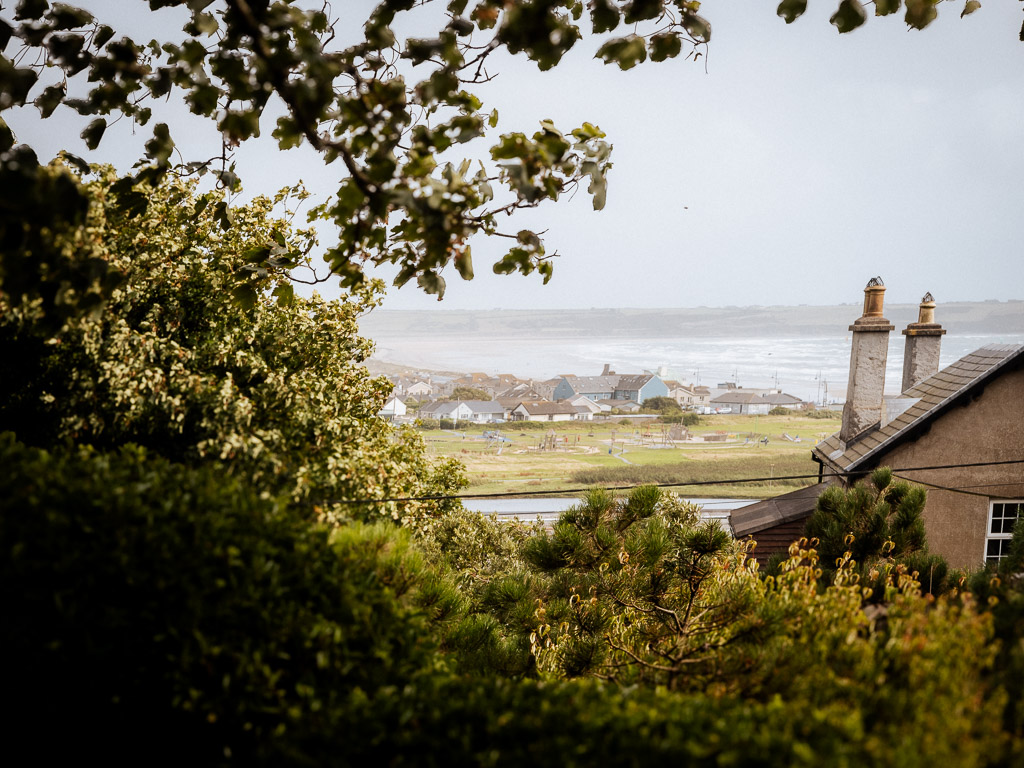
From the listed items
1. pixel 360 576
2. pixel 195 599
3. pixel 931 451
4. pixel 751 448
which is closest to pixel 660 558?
pixel 360 576

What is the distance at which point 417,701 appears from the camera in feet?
6.75

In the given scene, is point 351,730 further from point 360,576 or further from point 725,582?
point 725,582

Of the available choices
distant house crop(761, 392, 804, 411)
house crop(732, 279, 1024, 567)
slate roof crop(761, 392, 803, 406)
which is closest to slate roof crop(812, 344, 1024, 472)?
house crop(732, 279, 1024, 567)

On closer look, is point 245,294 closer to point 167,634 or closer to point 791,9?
point 167,634

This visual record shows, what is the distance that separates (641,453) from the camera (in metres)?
38.6

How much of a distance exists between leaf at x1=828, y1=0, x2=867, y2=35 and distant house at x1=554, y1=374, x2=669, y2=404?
42.0 meters

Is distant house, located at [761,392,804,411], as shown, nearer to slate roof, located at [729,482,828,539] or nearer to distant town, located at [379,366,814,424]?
distant town, located at [379,366,814,424]

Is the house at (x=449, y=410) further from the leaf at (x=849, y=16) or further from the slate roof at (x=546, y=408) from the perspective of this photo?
the leaf at (x=849, y=16)

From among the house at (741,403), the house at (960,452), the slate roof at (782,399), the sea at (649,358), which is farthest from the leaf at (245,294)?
the slate roof at (782,399)

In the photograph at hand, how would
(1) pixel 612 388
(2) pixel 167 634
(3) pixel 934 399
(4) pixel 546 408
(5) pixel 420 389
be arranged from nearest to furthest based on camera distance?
(2) pixel 167 634 → (3) pixel 934 399 → (5) pixel 420 389 → (4) pixel 546 408 → (1) pixel 612 388

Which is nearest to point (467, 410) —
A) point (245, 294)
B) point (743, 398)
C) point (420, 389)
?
point (420, 389)

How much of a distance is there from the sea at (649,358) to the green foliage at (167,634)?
37.0 m

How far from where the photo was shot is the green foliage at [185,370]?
3.66m

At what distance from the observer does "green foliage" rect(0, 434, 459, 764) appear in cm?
207
